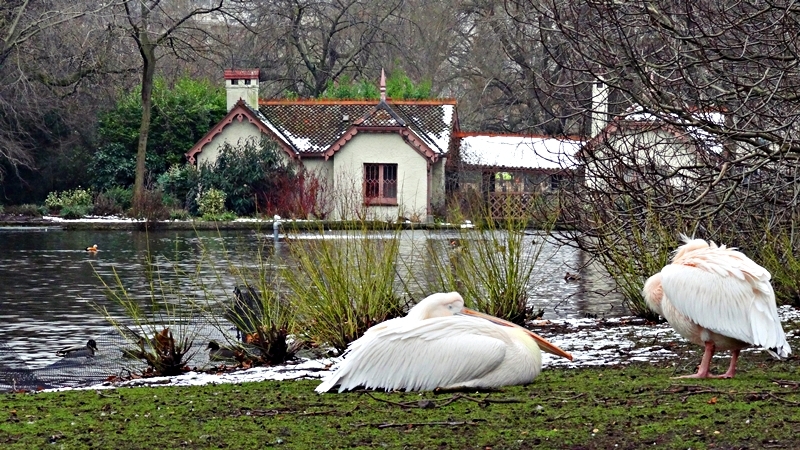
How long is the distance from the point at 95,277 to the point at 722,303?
17751mm

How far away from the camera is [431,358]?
7785 millimetres

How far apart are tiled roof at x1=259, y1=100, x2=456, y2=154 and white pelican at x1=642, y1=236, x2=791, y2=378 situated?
38.5 meters

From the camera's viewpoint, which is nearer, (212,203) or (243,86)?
(212,203)

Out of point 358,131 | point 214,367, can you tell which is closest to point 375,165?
point 358,131

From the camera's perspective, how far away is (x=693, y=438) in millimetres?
5875

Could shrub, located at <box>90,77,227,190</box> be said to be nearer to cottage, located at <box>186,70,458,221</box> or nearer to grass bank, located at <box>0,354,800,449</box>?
cottage, located at <box>186,70,458,221</box>

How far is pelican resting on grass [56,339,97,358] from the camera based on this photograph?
1320cm

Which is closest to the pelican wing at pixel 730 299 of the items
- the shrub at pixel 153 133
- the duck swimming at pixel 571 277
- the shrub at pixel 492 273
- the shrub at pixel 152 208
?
the shrub at pixel 492 273

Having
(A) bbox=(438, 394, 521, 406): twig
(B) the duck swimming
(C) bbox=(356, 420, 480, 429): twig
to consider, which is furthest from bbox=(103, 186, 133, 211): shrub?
(C) bbox=(356, 420, 480, 429): twig

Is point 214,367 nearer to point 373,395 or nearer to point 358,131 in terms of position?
point 373,395

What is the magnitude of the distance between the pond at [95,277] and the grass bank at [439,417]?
325cm

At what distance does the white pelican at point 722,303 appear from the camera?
7801mm

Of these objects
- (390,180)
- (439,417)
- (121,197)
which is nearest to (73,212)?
(121,197)

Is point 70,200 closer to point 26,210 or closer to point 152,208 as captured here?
point 26,210
